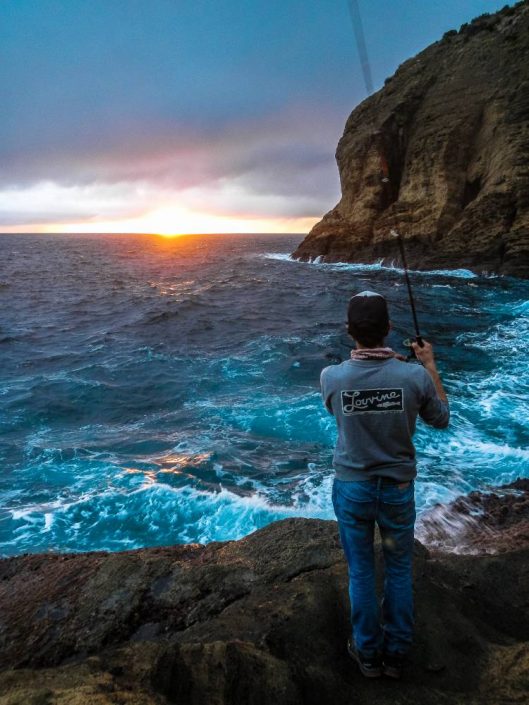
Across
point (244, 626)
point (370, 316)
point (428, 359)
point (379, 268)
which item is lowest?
point (244, 626)

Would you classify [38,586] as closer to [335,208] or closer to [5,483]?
[5,483]

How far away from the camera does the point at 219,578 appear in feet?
11.7

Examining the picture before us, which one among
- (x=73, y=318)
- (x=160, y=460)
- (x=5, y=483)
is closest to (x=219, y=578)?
(x=160, y=460)

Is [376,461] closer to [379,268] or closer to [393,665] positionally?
[393,665]

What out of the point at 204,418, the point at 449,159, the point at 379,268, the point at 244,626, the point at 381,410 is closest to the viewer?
the point at 381,410

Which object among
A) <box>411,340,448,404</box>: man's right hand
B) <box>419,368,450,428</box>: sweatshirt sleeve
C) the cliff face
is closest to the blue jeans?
<box>419,368,450,428</box>: sweatshirt sleeve

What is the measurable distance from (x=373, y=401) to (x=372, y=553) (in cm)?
93

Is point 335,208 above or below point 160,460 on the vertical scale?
above

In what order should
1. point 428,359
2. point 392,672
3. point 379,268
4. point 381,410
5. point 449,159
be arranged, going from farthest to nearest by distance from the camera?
point 379,268
point 449,159
point 428,359
point 392,672
point 381,410

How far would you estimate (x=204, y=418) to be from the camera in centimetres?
1002

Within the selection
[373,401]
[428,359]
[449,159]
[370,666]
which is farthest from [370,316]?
[449,159]

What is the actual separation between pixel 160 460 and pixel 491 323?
14643mm

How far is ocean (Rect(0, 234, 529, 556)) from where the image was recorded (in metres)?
6.54

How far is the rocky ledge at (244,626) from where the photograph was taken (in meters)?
2.26
